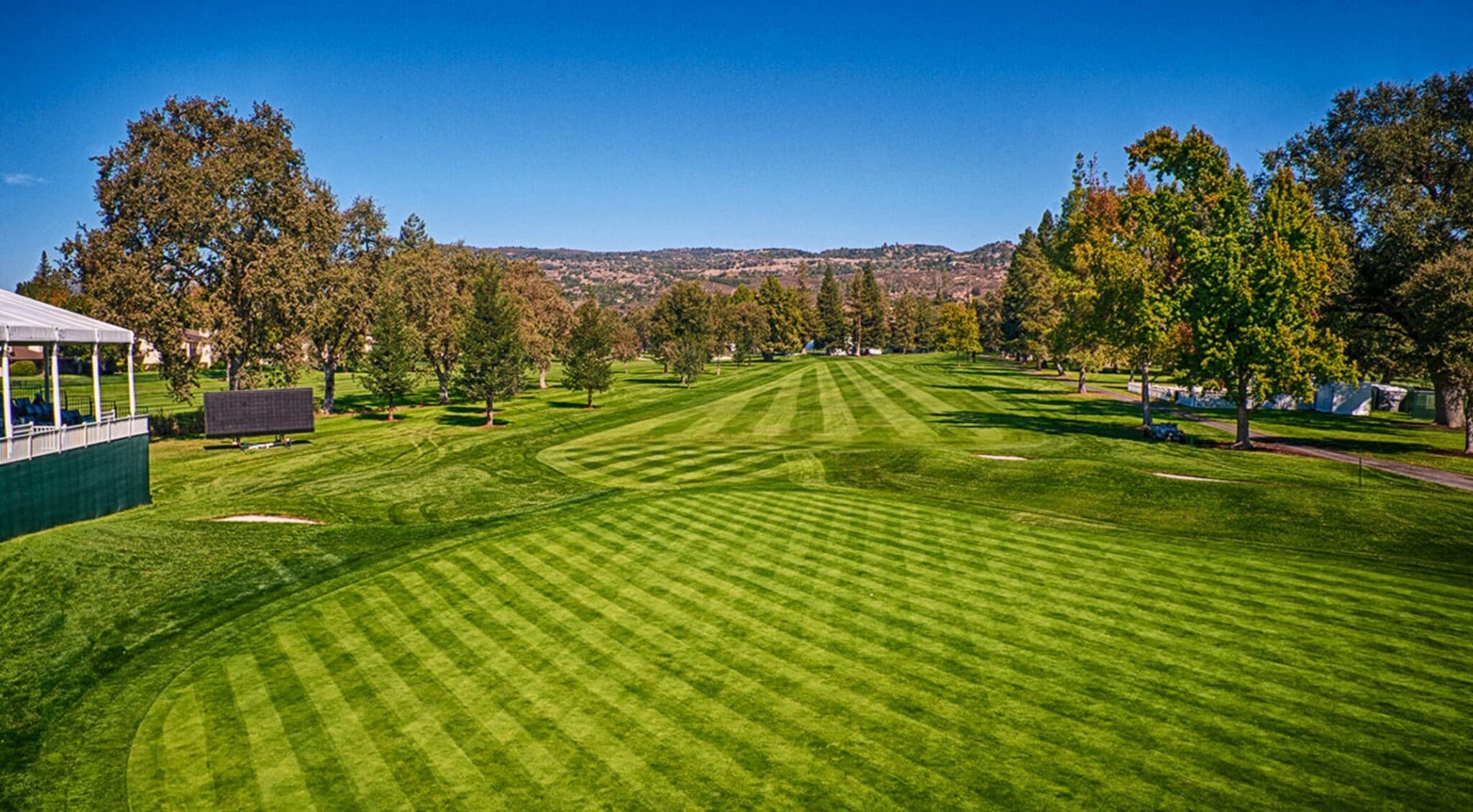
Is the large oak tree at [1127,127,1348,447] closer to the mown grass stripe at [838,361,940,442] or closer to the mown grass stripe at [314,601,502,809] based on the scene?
the mown grass stripe at [838,361,940,442]

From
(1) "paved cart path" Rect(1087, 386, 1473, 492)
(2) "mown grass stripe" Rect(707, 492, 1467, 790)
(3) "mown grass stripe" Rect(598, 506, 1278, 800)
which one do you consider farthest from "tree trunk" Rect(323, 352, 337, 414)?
(1) "paved cart path" Rect(1087, 386, 1473, 492)

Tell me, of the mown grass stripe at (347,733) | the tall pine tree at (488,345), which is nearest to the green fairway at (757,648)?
the mown grass stripe at (347,733)

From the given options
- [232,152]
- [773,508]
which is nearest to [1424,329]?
[773,508]

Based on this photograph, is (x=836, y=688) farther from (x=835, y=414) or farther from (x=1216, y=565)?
(x=835, y=414)

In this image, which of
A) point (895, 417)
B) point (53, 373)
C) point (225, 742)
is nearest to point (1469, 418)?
point (895, 417)

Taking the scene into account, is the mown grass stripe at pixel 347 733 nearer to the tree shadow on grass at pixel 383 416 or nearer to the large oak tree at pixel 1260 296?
the large oak tree at pixel 1260 296

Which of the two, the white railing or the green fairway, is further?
the white railing
